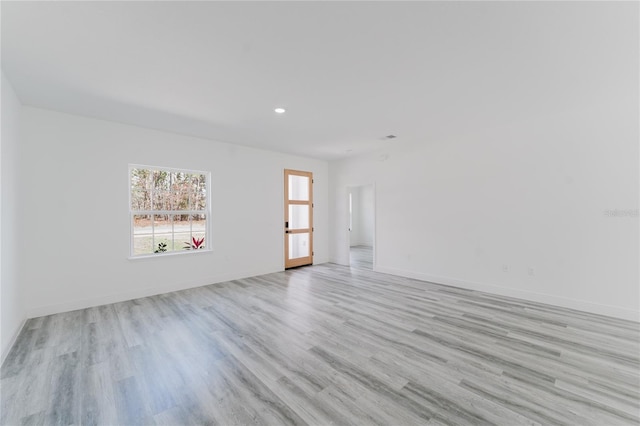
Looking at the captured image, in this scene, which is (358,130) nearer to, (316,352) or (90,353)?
(316,352)

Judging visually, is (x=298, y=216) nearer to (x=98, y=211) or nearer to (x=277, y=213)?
(x=277, y=213)

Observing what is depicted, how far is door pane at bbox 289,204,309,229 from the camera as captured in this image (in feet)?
21.7

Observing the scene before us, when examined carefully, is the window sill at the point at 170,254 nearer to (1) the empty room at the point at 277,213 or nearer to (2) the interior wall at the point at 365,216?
(1) the empty room at the point at 277,213

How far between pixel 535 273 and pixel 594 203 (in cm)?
123

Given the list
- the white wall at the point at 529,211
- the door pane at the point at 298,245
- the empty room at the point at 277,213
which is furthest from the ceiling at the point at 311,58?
the door pane at the point at 298,245

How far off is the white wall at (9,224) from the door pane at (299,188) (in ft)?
14.7

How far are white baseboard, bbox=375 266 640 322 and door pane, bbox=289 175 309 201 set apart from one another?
310 cm

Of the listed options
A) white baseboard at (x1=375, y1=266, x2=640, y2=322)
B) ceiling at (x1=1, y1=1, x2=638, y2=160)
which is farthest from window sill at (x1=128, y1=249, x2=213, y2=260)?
white baseboard at (x1=375, y1=266, x2=640, y2=322)

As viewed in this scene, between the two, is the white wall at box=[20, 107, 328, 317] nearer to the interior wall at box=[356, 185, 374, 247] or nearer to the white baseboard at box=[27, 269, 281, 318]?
the white baseboard at box=[27, 269, 281, 318]

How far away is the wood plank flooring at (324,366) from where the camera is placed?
1833 mm

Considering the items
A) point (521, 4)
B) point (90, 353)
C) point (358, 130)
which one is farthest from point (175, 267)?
point (521, 4)

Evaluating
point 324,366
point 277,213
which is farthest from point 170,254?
point 324,366

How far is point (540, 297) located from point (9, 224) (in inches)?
272

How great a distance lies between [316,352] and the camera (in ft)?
8.58
